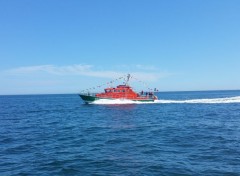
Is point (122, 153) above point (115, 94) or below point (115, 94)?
Result: below

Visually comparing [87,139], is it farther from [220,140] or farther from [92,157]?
[220,140]

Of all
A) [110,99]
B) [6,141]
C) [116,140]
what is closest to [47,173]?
[116,140]

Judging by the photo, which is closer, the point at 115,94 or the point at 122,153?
the point at 122,153

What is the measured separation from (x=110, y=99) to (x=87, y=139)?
4596 cm

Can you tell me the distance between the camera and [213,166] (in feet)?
52.4

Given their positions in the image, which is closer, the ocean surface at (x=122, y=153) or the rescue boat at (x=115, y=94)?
the ocean surface at (x=122, y=153)

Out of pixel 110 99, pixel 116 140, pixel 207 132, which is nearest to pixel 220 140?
pixel 207 132

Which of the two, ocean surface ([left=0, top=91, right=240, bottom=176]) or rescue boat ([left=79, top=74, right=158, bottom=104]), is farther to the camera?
rescue boat ([left=79, top=74, right=158, bottom=104])

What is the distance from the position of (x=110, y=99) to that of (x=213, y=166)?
55.8m

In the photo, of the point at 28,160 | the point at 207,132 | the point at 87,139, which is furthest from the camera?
the point at 207,132

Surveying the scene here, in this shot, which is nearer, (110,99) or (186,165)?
(186,165)

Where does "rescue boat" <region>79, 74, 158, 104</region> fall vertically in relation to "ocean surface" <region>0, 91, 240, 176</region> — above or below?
above

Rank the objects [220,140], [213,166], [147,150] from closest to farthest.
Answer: [213,166]
[147,150]
[220,140]

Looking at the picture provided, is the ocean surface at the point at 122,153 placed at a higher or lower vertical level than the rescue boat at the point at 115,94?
lower
